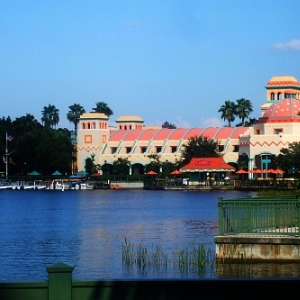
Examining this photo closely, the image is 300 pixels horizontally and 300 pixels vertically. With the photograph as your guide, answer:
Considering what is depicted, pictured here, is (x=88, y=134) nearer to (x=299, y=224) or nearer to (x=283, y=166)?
(x=283, y=166)

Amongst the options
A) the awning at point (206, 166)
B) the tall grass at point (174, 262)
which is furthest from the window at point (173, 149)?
the tall grass at point (174, 262)

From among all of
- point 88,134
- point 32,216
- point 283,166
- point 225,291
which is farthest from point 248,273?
point 88,134

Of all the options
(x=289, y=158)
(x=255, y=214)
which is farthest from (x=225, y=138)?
(x=255, y=214)

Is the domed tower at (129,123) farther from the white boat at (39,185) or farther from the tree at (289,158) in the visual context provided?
the tree at (289,158)

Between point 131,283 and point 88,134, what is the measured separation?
504 feet

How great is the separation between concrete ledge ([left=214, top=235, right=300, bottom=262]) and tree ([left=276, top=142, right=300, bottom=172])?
327 ft

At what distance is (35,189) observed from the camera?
150125 millimetres

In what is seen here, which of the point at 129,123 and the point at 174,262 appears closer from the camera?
the point at 174,262

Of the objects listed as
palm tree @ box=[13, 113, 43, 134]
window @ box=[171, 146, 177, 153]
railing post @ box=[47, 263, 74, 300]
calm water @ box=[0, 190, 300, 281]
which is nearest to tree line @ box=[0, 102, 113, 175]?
palm tree @ box=[13, 113, 43, 134]

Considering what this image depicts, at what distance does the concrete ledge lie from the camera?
75.6 feet

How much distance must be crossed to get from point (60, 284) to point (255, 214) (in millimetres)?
15552

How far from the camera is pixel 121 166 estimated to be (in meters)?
152

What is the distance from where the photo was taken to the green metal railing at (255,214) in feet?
78.6

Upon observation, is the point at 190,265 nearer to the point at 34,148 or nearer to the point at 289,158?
the point at 289,158
